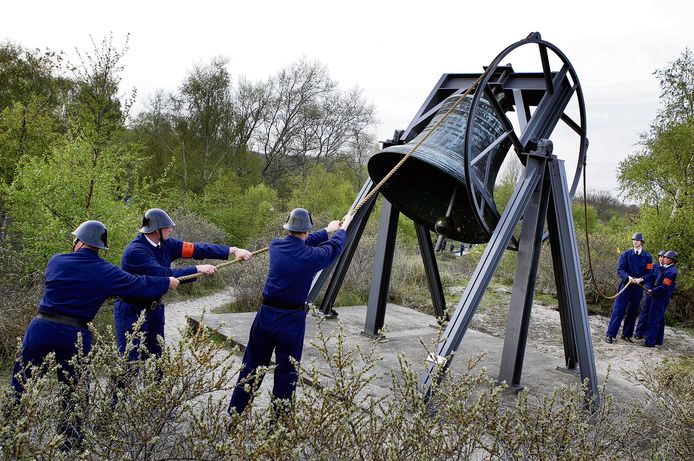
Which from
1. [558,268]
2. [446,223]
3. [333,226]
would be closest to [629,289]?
[558,268]

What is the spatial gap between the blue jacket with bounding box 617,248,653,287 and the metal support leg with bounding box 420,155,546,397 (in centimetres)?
553

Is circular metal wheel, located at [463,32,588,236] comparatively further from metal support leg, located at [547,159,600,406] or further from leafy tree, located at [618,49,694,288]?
leafy tree, located at [618,49,694,288]

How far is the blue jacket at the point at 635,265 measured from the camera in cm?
978

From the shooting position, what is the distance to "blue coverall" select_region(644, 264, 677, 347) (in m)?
9.64

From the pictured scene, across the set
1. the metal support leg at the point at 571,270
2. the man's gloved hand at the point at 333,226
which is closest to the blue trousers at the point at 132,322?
the man's gloved hand at the point at 333,226

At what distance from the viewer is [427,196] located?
606 centimetres

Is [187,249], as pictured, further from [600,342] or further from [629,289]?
[629,289]

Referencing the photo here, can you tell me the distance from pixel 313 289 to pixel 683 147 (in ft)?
46.0

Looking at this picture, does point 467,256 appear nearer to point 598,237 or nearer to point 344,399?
point 598,237

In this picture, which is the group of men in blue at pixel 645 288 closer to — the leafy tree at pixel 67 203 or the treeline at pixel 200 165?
the treeline at pixel 200 165

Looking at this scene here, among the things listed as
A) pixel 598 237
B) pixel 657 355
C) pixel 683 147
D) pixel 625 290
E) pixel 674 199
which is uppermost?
pixel 683 147

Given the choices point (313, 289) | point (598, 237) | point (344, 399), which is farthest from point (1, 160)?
point (598, 237)

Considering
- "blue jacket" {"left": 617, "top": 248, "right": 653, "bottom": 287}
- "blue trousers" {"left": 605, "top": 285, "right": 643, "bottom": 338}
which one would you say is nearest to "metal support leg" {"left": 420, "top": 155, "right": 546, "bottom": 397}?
"blue jacket" {"left": 617, "top": 248, "right": 653, "bottom": 287}

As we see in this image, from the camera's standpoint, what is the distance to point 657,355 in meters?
9.16
